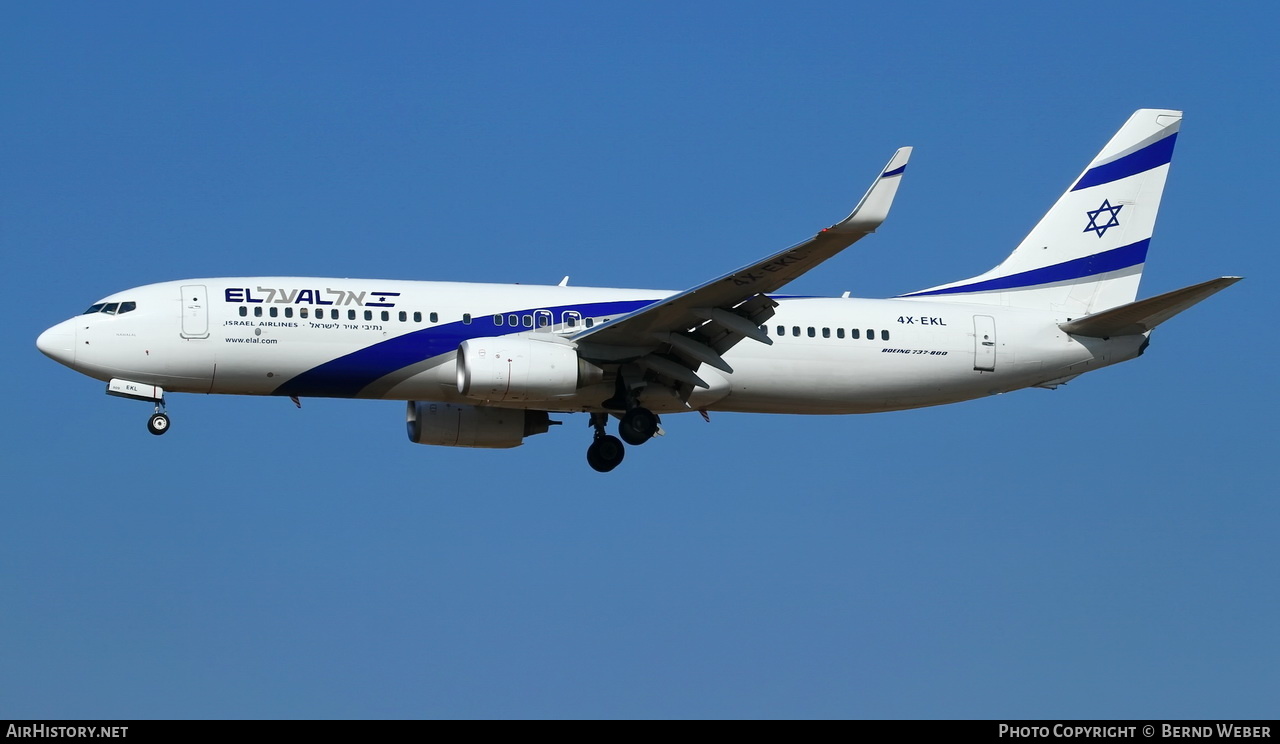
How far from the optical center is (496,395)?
115 feet

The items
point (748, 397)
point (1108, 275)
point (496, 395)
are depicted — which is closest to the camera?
point (496, 395)

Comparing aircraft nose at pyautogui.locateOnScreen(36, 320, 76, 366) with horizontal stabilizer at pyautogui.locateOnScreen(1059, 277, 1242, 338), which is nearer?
aircraft nose at pyautogui.locateOnScreen(36, 320, 76, 366)

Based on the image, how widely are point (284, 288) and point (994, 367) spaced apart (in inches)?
639

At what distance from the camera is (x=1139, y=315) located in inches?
1478

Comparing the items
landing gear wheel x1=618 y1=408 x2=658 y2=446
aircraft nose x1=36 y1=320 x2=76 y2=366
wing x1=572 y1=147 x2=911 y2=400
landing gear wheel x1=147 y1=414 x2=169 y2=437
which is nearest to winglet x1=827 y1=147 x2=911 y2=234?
wing x1=572 y1=147 x2=911 y2=400

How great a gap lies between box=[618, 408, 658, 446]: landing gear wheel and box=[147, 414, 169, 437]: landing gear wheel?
9.82m

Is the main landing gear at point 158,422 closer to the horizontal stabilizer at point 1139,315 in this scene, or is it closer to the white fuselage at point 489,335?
the white fuselage at point 489,335

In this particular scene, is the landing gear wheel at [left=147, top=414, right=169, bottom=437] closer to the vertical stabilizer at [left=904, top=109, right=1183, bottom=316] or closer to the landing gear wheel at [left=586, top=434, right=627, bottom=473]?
the landing gear wheel at [left=586, top=434, right=627, bottom=473]

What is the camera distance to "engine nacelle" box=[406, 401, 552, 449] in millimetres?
39375

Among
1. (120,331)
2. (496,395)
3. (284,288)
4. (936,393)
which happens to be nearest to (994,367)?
(936,393)

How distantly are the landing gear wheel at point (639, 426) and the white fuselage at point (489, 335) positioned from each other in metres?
0.53

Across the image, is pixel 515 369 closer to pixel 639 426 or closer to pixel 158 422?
pixel 639 426

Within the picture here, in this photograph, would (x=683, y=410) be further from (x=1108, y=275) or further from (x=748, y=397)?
(x=1108, y=275)

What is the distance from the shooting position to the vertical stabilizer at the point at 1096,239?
40.5m
